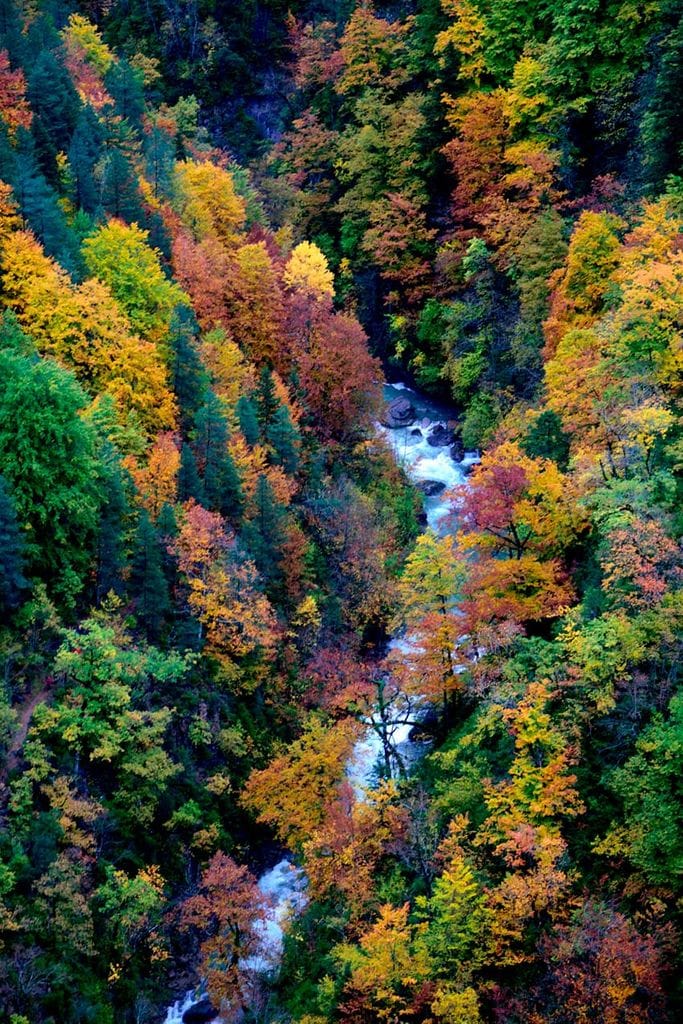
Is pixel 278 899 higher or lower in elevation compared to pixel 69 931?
higher

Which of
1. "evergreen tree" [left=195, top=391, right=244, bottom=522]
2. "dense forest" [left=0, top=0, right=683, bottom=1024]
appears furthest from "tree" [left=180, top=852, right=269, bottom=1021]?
"evergreen tree" [left=195, top=391, right=244, bottom=522]

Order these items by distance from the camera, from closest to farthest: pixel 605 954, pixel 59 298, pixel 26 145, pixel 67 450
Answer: pixel 605 954, pixel 67 450, pixel 59 298, pixel 26 145

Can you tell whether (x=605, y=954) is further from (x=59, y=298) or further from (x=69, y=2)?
(x=69, y=2)

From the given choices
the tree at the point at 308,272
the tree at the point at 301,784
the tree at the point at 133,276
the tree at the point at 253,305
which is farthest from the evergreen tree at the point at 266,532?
the tree at the point at 308,272

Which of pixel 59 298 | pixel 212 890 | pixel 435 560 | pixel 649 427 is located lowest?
pixel 212 890

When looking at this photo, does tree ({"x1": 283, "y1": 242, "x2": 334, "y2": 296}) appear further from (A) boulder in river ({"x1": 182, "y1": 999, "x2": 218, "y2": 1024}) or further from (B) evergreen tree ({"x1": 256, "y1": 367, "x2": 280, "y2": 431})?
(A) boulder in river ({"x1": 182, "y1": 999, "x2": 218, "y2": 1024})

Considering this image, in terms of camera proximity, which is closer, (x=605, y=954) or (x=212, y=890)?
(x=605, y=954)

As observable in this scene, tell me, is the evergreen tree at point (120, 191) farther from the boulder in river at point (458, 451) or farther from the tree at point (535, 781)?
the tree at point (535, 781)

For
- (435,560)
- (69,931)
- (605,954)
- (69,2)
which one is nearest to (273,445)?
(435,560)
